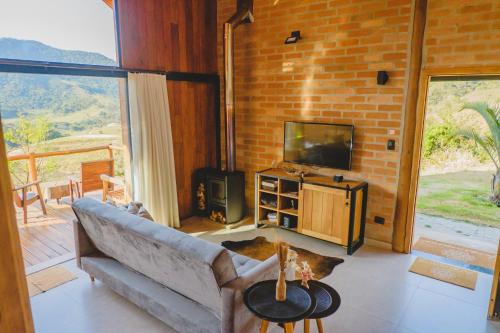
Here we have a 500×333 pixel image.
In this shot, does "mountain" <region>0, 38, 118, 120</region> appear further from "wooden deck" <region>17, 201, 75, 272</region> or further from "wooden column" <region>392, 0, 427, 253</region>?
"wooden column" <region>392, 0, 427, 253</region>

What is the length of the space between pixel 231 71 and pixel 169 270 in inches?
124

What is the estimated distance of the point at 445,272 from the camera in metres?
3.48

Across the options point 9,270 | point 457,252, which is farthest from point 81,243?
point 457,252

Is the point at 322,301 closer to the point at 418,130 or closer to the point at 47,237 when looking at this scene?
the point at 418,130

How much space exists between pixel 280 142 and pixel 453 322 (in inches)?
113

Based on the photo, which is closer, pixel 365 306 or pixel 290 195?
pixel 365 306

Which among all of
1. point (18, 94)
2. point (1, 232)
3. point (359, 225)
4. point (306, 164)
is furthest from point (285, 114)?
point (1, 232)

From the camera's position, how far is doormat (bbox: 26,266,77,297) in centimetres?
317

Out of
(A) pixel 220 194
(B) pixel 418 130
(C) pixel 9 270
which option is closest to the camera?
(C) pixel 9 270

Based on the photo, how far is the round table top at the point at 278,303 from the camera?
6.16 feet

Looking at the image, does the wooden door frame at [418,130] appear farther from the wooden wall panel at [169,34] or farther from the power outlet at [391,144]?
the wooden wall panel at [169,34]

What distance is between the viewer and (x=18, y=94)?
366 centimetres

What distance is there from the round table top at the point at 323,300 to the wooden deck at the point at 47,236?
9.56ft

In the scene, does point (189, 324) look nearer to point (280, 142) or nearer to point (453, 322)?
point (453, 322)
